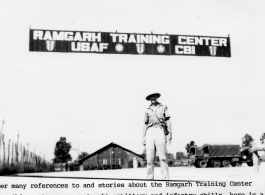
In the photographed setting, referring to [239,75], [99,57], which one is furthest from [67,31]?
[239,75]

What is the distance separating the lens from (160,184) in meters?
5.54

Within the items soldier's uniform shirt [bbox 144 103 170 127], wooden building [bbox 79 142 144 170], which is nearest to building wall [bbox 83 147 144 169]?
wooden building [bbox 79 142 144 170]

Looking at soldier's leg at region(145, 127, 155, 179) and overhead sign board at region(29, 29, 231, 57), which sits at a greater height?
overhead sign board at region(29, 29, 231, 57)

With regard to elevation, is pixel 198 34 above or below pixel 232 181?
above

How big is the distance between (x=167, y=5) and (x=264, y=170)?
3.34 m

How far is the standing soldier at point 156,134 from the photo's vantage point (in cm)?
553

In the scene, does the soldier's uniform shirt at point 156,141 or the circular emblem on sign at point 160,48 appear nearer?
the soldier's uniform shirt at point 156,141

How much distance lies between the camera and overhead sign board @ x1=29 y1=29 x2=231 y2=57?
6.06 meters

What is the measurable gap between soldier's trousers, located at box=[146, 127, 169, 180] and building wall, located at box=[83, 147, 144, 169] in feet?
1.54

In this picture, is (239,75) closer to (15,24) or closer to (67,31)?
(67,31)

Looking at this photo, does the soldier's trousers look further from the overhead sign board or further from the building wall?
the overhead sign board

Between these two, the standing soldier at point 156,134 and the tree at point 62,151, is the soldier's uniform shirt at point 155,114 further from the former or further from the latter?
the tree at point 62,151

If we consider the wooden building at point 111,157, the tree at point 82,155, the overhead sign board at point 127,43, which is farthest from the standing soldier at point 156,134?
the overhead sign board at point 127,43

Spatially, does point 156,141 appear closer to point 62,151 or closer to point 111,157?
point 111,157
